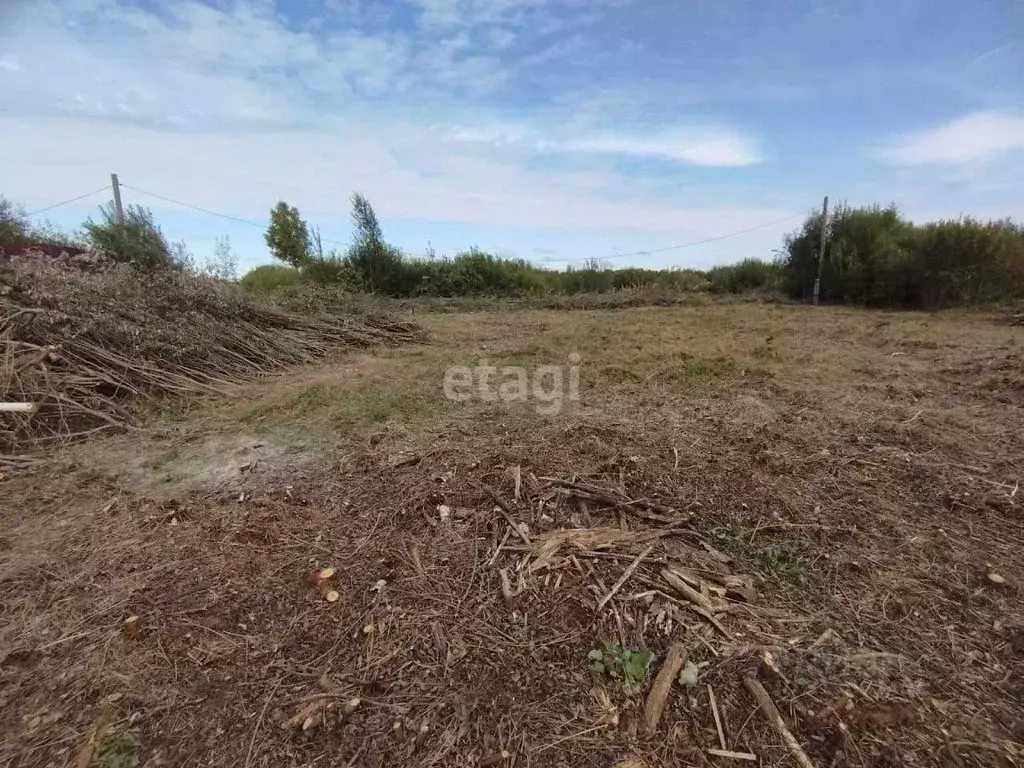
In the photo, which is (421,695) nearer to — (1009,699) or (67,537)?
(1009,699)

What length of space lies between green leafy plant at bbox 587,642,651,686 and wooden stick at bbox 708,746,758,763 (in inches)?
11.1

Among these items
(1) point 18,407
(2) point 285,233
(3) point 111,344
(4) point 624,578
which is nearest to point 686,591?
(4) point 624,578

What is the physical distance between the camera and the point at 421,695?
158 centimetres

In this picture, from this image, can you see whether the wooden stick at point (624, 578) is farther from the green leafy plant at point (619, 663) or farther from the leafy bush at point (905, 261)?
the leafy bush at point (905, 261)

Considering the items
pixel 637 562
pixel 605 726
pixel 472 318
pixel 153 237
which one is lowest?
pixel 605 726

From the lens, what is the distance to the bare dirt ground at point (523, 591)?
1445 mm

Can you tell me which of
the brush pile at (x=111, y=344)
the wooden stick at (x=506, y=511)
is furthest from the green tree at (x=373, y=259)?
the wooden stick at (x=506, y=511)

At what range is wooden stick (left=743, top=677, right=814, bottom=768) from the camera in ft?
4.41

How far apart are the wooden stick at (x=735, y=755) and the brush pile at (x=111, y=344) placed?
4626mm

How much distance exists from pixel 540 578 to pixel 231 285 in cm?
746

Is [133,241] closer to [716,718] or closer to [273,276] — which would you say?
[273,276]

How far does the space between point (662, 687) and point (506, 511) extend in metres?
1.19

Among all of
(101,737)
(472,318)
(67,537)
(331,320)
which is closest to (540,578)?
(101,737)

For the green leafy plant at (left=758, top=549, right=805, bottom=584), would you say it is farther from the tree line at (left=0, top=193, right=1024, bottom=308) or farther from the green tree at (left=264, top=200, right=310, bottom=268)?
the green tree at (left=264, top=200, right=310, bottom=268)
